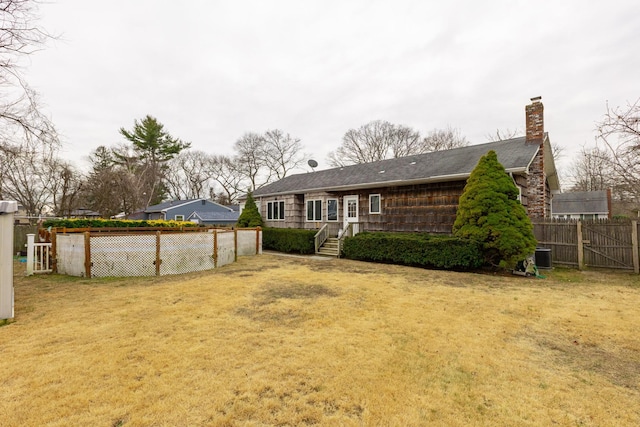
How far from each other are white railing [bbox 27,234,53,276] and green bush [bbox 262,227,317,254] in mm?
8885

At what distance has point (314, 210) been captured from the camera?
1622cm

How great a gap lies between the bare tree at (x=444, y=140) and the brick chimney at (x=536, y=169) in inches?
754

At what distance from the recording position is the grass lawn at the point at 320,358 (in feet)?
7.45

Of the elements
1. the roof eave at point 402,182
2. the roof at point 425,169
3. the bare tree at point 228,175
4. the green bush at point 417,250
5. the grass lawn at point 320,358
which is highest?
the bare tree at point 228,175

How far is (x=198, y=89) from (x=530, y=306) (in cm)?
1869

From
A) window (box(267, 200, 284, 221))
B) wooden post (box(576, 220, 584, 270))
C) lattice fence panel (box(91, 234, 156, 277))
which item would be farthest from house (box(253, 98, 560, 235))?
lattice fence panel (box(91, 234, 156, 277))

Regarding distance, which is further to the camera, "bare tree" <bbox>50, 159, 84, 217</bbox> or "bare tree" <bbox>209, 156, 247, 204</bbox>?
"bare tree" <bbox>209, 156, 247, 204</bbox>

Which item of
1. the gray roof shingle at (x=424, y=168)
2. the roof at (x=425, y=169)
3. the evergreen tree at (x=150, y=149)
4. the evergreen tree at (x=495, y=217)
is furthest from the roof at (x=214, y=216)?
the evergreen tree at (x=495, y=217)

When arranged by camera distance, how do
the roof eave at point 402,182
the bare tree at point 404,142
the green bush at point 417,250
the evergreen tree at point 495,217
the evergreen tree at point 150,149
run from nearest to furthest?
the evergreen tree at point 495,217 < the green bush at point 417,250 < the roof eave at point 402,182 < the bare tree at point 404,142 < the evergreen tree at point 150,149

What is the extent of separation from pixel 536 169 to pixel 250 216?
48.5 feet

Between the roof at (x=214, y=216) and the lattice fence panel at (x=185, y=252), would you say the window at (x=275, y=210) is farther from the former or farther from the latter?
the roof at (x=214, y=216)

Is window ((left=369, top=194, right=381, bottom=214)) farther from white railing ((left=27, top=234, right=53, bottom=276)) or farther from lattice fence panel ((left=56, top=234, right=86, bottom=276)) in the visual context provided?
white railing ((left=27, top=234, right=53, bottom=276))

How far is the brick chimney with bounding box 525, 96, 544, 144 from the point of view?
1088 cm

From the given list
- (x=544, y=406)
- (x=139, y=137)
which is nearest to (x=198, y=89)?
(x=544, y=406)
